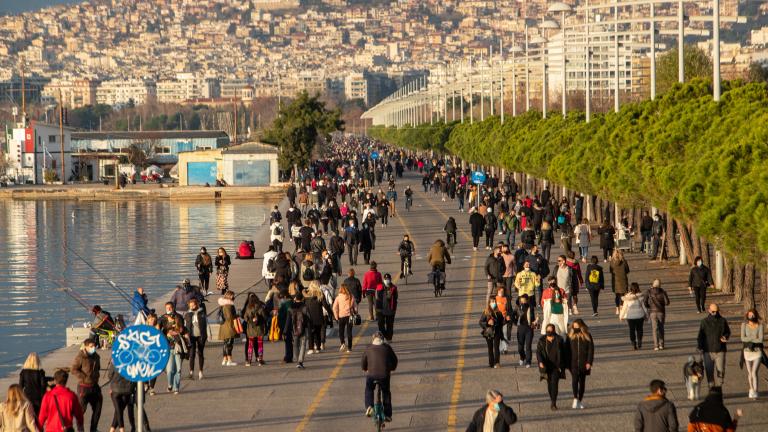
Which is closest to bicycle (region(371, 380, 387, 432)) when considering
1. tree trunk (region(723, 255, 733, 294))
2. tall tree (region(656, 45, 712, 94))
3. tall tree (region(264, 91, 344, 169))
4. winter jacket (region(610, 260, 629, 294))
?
winter jacket (region(610, 260, 629, 294))

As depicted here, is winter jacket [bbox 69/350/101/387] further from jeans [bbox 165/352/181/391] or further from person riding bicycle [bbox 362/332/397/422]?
person riding bicycle [bbox 362/332/397/422]

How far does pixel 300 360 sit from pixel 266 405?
10.0ft

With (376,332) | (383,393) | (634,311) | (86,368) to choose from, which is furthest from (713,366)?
(86,368)

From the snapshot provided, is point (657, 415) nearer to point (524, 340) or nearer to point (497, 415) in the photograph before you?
point (497, 415)

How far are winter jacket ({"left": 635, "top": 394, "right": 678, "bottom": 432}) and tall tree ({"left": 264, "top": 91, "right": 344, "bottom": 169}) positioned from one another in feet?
261

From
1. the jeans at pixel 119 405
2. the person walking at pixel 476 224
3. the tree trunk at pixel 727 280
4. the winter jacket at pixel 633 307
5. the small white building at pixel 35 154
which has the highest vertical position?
the small white building at pixel 35 154

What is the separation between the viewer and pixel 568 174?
162 ft

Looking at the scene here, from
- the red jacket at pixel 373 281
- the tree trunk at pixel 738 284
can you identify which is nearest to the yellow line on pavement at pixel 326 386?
the red jacket at pixel 373 281

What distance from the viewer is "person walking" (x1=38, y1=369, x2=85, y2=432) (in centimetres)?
1617

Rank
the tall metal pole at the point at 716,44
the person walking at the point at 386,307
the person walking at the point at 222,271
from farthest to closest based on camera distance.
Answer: the tall metal pole at the point at 716,44, the person walking at the point at 222,271, the person walking at the point at 386,307

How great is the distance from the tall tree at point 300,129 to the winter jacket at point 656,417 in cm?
7970

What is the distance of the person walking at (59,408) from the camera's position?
53.1 feet

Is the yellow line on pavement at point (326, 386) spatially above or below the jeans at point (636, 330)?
below

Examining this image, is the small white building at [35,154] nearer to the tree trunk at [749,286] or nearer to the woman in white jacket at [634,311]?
the tree trunk at [749,286]
